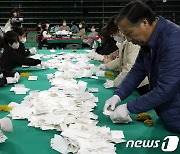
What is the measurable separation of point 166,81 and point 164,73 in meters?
0.04

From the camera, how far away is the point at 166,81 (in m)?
1.50

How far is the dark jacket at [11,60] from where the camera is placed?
11.1 feet

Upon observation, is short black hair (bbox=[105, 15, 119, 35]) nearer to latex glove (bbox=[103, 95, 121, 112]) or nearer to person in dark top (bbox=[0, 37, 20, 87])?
person in dark top (bbox=[0, 37, 20, 87])

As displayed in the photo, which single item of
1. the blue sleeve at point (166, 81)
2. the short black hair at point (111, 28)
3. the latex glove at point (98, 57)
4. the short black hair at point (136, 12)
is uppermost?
the short black hair at point (136, 12)

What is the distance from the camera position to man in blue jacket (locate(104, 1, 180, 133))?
1.46 m

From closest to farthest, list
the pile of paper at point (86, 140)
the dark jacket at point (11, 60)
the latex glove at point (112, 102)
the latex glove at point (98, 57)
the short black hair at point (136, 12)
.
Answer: the short black hair at point (136, 12)
the pile of paper at point (86, 140)
the latex glove at point (112, 102)
the dark jacket at point (11, 60)
the latex glove at point (98, 57)

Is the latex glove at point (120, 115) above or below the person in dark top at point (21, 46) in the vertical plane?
below

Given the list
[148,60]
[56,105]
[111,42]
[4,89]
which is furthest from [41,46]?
[148,60]

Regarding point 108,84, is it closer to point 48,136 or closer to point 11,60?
point 48,136

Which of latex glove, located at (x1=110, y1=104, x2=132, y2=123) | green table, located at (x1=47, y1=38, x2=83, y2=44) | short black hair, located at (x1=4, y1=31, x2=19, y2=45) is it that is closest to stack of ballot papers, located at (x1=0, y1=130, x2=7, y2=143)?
latex glove, located at (x1=110, y1=104, x2=132, y2=123)

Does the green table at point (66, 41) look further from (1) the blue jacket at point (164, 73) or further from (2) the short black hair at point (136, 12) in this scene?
(2) the short black hair at point (136, 12)

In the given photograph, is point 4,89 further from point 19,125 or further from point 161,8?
point 161,8

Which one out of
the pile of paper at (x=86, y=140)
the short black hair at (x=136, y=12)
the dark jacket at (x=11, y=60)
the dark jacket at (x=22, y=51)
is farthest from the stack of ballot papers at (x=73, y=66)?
the short black hair at (x=136, y=12)

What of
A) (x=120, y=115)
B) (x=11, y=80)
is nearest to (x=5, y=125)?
(x=120, y=115)
